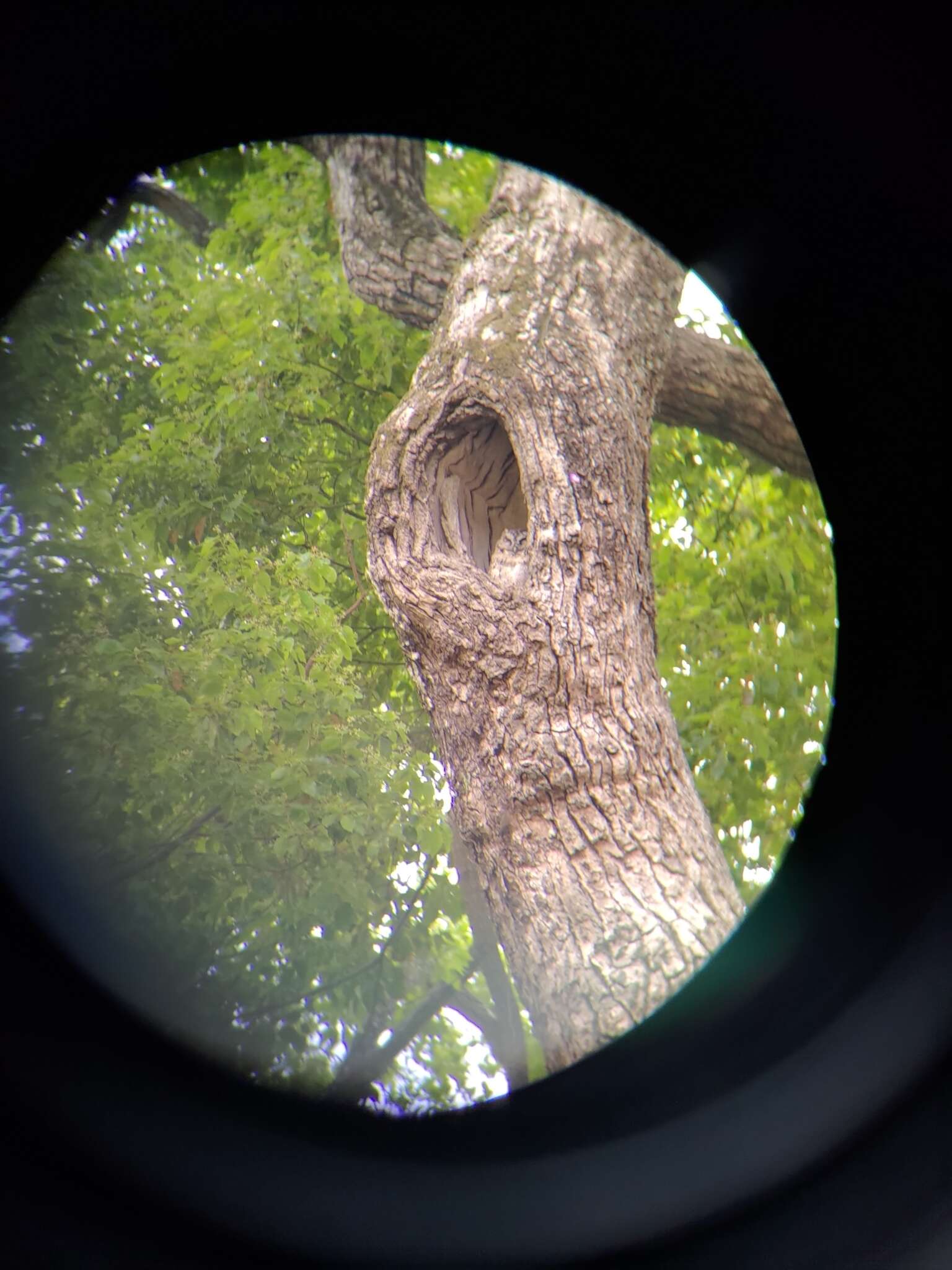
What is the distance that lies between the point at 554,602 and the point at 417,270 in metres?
1.55

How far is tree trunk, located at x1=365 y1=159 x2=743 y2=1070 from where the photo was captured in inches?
68.9

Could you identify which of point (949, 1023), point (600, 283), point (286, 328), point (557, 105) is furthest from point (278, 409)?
point (949, 1023)

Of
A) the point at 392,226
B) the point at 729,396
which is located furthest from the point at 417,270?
the point at 729,396

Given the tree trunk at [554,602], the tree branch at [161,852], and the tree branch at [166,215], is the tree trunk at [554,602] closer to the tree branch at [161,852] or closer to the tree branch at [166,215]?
the tree branch at [166,215]

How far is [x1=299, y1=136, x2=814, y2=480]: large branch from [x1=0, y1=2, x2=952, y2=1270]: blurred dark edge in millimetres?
2078

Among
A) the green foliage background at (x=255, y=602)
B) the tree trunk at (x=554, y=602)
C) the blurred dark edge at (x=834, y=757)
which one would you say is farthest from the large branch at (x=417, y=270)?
the blurred dark edge at (x=834, y=757)

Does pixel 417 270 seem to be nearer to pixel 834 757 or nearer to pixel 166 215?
pixel 834 757

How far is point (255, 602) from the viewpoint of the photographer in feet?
16.9

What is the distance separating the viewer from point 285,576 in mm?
5211

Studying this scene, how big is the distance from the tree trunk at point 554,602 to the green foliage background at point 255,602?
277 centimetres

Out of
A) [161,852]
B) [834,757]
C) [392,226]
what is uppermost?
[392,226]

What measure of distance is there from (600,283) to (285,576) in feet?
10.7

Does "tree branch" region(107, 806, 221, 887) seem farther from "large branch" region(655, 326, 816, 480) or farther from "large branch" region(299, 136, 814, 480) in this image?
"large branch" region(655, 326, 816, 480)

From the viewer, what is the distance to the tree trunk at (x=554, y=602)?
1750 mm
